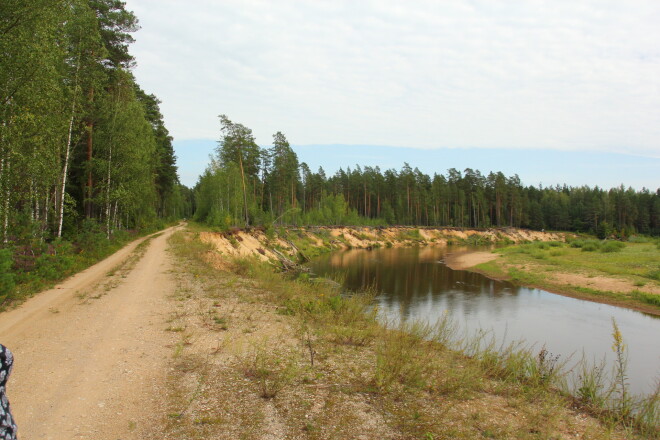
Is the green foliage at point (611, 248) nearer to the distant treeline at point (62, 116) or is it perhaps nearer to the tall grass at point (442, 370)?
the tall grass at point (442, 370)

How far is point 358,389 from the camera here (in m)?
6.62

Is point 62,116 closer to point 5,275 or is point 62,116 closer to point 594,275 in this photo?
point 5,275

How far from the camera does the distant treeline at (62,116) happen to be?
40.9 feet

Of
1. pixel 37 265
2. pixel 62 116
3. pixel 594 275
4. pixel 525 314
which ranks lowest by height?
pixel 525 314

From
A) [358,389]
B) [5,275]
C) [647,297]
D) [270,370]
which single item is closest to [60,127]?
[5,275]

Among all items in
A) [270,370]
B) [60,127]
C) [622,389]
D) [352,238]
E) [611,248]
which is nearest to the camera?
[270,370]

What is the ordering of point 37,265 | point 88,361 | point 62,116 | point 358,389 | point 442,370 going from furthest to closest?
point 62,116 < point 37,265 < point 442,370 < point 88,361 < point 358,389

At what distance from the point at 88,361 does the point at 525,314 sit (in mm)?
18912

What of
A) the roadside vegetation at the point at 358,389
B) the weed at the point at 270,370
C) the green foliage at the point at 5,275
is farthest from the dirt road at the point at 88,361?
the weed at the point at 270,370

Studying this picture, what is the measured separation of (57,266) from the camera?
1456cm

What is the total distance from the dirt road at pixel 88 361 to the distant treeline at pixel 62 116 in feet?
14.9

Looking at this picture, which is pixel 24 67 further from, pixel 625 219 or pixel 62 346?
pixel 625 219

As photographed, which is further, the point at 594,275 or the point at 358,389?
the point at 594,275

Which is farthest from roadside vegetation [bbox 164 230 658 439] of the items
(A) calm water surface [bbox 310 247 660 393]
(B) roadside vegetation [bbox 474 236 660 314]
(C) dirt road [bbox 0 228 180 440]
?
(B) roadside vegetation [bbox 474 236 660 314]
